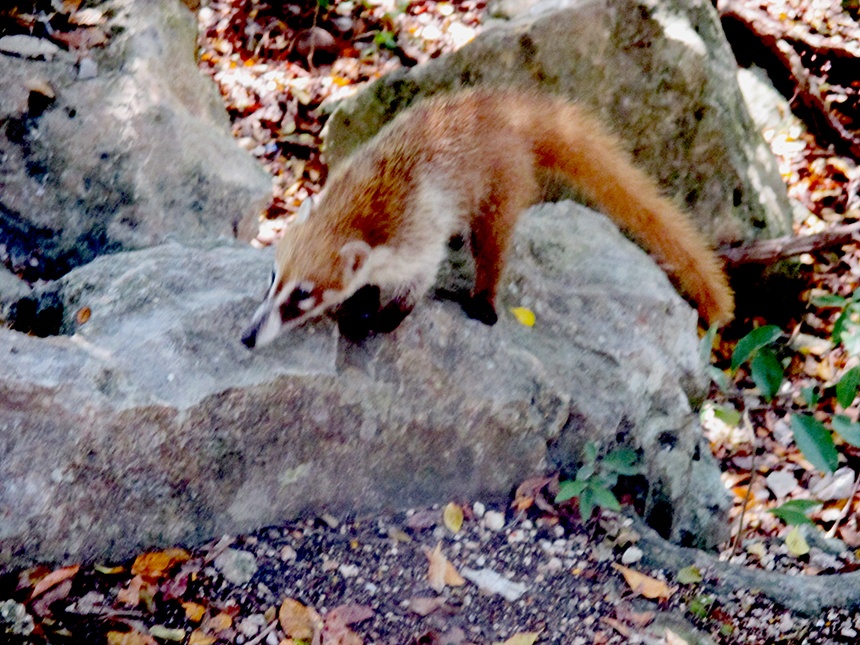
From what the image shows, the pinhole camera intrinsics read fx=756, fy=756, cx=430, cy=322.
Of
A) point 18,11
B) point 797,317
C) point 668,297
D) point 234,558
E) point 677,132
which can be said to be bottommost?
point 797,317

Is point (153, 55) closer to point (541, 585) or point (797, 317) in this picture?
point (541, 585)

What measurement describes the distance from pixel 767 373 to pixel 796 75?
5203mm

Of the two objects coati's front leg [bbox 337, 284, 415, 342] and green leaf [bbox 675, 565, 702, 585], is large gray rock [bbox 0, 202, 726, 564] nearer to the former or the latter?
coati's front leg [bbox 337, 284, 415, 342]

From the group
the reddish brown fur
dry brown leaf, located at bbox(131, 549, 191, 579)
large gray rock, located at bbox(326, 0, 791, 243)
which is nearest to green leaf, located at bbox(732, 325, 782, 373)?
the reddish brown fur

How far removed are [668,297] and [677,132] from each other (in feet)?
6.82

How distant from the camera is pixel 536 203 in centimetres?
486

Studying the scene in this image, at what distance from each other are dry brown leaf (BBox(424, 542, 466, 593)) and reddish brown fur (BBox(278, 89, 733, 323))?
1177 mm

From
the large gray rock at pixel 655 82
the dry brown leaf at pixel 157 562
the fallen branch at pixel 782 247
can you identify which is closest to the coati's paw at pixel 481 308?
the dry brown leaf at pixel 157 562

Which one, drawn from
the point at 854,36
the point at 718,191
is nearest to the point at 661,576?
the point at 718,191

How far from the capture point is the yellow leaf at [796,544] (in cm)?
383

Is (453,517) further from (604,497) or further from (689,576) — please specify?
(689,576)

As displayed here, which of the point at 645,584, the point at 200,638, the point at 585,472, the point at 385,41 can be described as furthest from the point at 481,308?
the point at 385,41

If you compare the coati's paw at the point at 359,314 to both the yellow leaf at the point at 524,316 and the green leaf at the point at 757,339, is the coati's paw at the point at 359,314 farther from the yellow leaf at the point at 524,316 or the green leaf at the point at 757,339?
the green leaf at the point at 757,339

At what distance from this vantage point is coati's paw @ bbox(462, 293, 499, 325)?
3.61 meters
